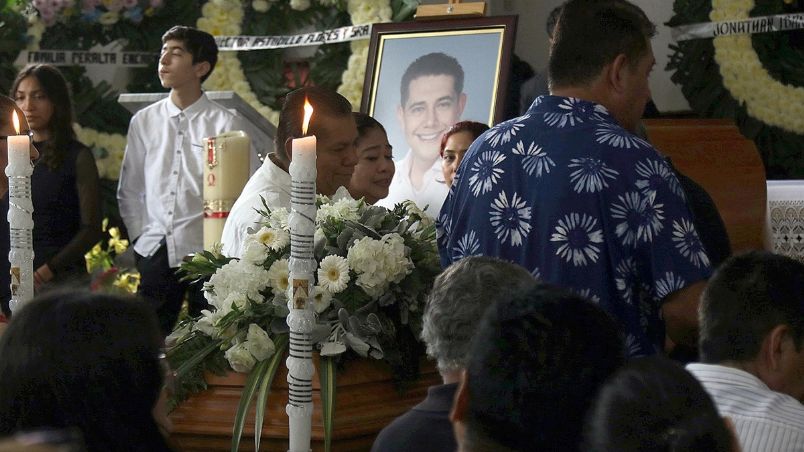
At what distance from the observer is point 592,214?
2.62m

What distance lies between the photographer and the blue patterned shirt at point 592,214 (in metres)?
2.59

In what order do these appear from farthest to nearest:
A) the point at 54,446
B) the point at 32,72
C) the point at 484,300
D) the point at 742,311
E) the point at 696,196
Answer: the point at 32,72, the point at 696,196, the point at 742,311, the point at 484,300, the point at 54,446

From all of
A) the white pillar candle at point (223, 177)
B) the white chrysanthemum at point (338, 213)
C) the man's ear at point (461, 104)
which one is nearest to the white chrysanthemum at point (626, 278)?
the white chrysanthemum at point (338, 213)

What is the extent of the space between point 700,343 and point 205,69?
4233mm

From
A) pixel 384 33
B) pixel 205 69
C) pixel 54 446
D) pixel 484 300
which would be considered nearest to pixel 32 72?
pixel 205 69

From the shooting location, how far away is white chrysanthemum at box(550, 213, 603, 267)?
8.59 feet

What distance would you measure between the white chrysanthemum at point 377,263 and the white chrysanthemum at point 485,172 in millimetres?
339

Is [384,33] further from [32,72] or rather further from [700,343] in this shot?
[700,343]

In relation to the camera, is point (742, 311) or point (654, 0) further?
point (654, 0)

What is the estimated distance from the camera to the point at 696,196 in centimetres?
318

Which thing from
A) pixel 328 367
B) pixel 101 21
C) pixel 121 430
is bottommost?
pixel 328 367

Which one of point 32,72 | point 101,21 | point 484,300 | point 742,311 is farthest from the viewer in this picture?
point 101,21

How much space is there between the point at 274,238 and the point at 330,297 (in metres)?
0.22

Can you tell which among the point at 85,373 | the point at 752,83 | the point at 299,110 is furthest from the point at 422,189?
the point at 85,373
